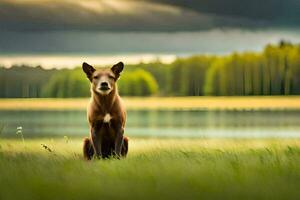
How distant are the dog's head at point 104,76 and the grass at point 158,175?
117 centimetres

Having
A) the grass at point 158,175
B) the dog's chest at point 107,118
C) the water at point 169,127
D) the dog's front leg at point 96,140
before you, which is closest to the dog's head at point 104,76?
the dog's chest at point 107,118

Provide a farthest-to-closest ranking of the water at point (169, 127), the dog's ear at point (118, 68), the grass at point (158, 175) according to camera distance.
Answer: the water at point (169, 127) → the dog's ear at point (118, 68) → the grass at point (158, 175)

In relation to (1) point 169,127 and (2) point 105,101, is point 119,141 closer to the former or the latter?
(2) point 105,101

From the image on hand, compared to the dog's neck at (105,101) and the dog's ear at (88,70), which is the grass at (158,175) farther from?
the dog's ear at (88,70)

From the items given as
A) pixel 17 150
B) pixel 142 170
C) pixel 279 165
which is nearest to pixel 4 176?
pixel 142 170

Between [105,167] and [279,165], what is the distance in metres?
2.41

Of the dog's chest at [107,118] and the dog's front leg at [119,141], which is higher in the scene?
the dog's chest at [107,118]

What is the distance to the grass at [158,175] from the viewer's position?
9.77 m

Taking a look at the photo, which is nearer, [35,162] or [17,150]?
[35,162]

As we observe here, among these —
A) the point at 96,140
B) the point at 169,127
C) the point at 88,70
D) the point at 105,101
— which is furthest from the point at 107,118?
the point at 169,127

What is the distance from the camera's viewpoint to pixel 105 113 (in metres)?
13.1

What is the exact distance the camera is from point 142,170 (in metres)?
10.8

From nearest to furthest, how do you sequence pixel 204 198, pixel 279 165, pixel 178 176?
pixel 204 198, pixel 178 176, pixel 279 165

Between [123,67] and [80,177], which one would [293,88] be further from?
[80,177]
